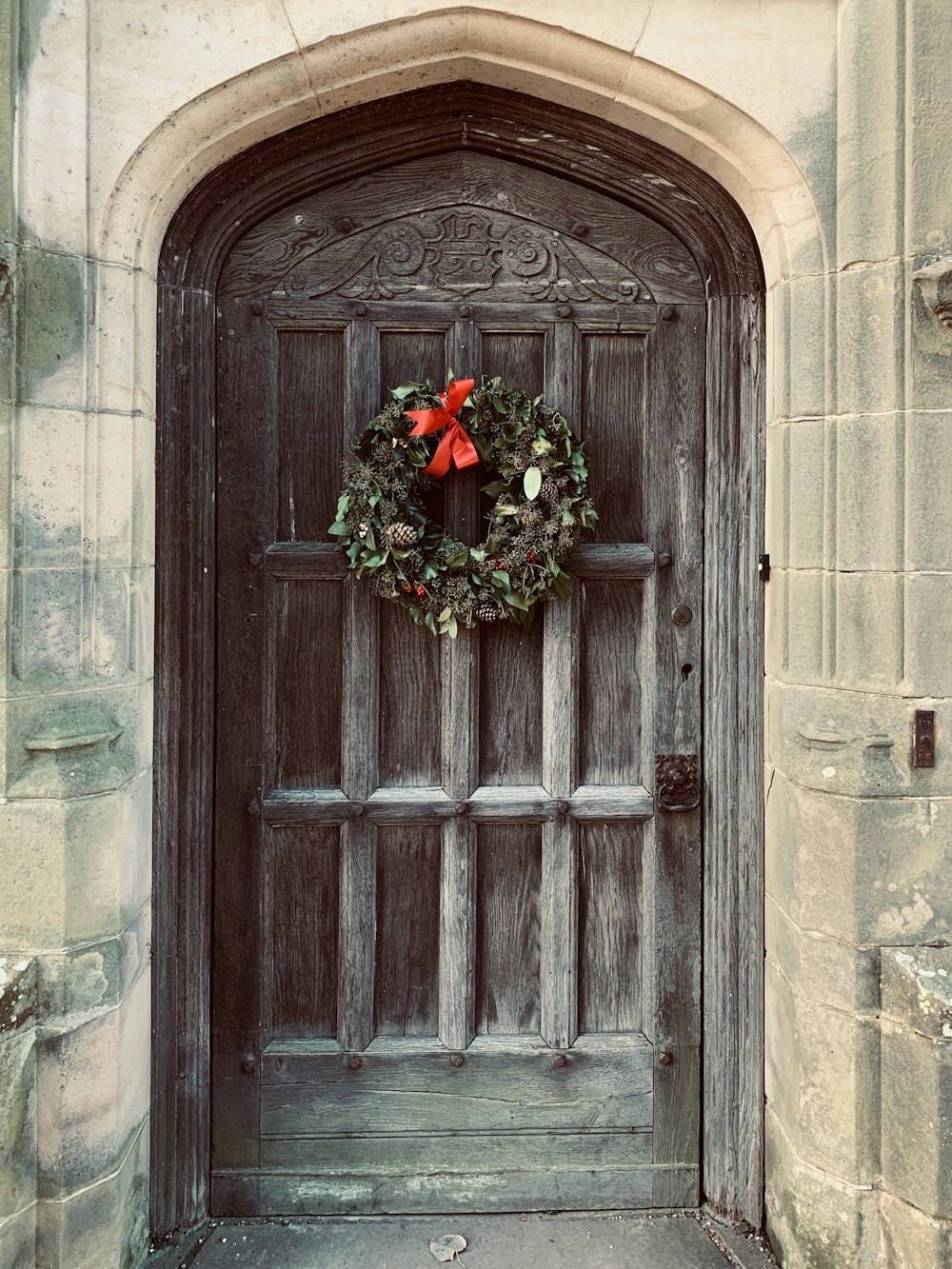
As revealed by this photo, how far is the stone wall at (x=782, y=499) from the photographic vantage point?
209 cm

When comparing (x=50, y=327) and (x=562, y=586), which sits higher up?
(x=50, y=327)

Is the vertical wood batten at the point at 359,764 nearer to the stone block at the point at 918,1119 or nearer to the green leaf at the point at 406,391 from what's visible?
the green leaf at the point at 406,391

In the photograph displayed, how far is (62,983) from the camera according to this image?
2.11m

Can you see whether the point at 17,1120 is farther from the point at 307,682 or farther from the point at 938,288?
the point at 938,288

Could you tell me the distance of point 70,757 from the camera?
213cm

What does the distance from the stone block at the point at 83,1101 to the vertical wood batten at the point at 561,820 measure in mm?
1134

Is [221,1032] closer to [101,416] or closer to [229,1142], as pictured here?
[229,1142]

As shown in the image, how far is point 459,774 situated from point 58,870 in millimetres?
1046

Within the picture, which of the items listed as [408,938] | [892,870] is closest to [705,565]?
[892,870]

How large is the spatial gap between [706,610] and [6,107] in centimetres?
214

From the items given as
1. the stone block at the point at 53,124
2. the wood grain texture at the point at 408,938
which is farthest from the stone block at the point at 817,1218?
the stone block at the point at 53,124

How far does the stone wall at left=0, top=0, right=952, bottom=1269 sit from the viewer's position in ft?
6.85

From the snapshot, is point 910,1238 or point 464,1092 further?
point 464,1092

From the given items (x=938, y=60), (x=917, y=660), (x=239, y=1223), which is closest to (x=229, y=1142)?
(x=239, y=1223)
